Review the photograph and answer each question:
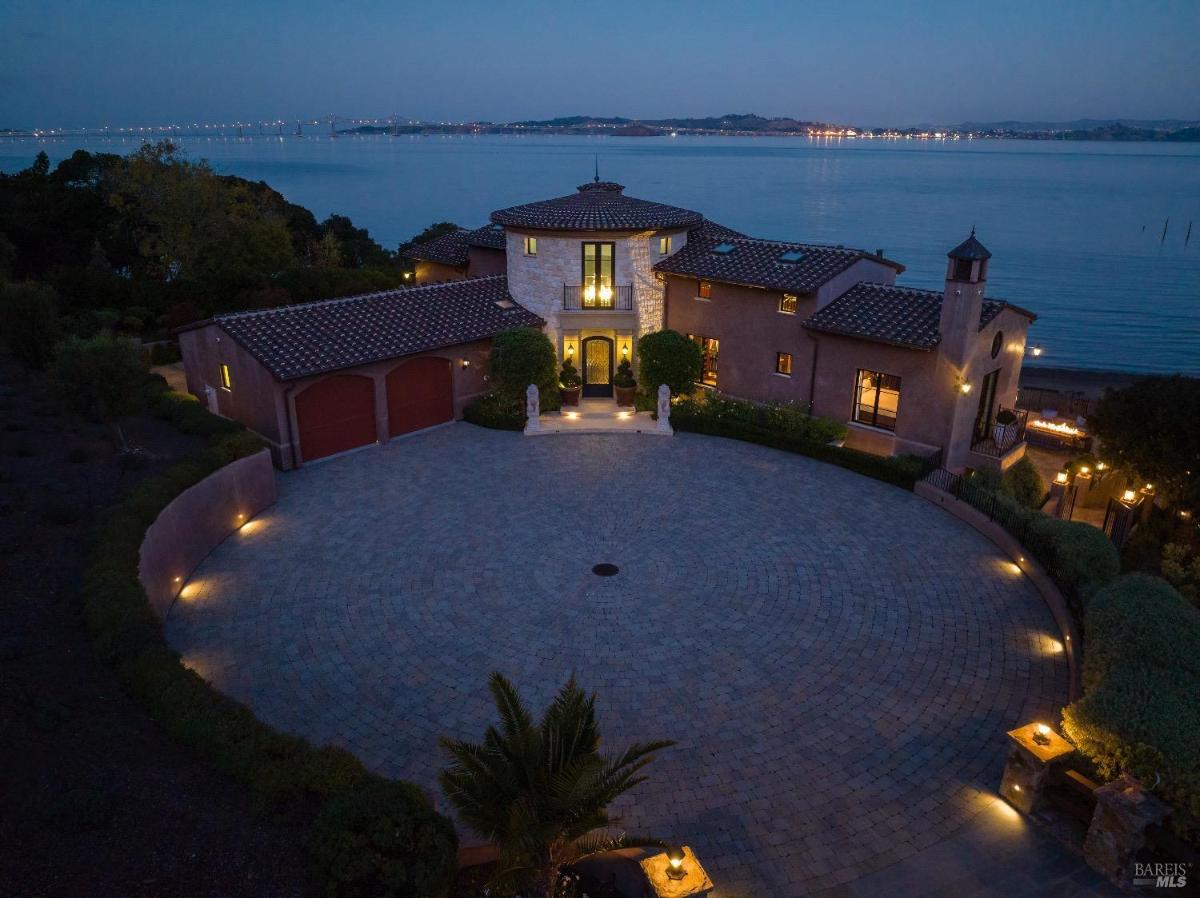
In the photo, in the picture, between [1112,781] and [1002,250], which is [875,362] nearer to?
[1112,781]

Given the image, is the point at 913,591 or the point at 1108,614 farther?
the point at 913,591

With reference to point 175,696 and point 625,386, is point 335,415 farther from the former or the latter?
point 175,696

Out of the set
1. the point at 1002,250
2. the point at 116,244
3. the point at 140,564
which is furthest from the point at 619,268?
the point at 1002,250

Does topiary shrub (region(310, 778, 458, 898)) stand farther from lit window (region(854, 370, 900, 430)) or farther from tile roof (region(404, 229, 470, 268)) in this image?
tile roof (region(404, 229, 470, 268))

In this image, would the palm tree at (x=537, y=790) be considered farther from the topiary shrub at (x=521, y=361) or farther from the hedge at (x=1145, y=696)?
the topiary shrub at (x=521, y=361)

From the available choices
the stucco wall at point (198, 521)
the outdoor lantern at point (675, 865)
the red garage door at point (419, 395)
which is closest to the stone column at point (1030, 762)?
the outdoor lantern at point (675, 865)

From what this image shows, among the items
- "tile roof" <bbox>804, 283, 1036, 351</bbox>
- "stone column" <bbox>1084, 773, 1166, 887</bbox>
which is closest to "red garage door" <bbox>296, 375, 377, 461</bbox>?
"tile roof" <bbox>804, 283, 1036, 351</bbox>
